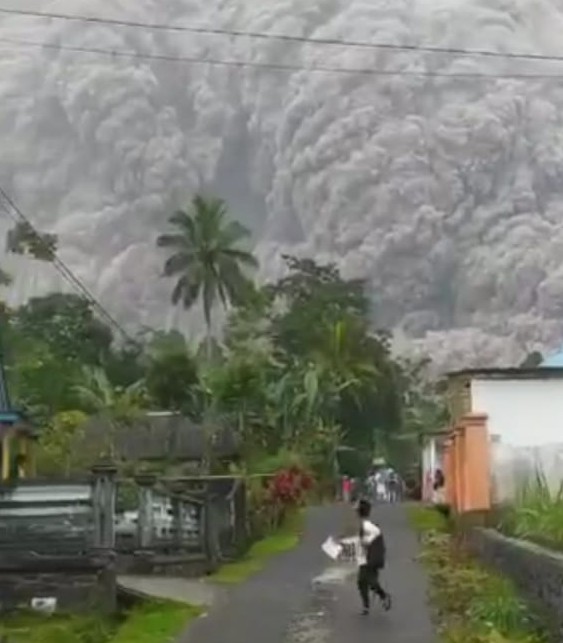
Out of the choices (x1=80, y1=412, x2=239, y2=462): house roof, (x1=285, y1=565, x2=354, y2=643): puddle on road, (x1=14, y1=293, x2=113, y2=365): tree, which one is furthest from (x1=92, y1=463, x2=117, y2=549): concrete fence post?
(x1=14, y1=293, x2=113, y2=365): tree

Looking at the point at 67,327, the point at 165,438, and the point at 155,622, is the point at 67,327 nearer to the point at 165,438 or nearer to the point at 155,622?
the point at 165,438

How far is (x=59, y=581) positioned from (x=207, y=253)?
46642mm

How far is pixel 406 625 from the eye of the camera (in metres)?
14.9

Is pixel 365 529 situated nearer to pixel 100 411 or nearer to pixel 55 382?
pixel 100 411

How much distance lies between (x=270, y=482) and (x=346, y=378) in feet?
69.3

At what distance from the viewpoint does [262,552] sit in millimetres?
26297

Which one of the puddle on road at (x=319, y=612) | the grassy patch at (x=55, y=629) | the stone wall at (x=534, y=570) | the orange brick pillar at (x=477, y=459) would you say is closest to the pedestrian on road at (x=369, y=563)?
the puddle on road at (x=319, y=612)

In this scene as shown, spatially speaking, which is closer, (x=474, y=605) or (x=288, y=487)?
(x=474, y=605)

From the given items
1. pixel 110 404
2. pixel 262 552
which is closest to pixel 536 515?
pixel 262 552

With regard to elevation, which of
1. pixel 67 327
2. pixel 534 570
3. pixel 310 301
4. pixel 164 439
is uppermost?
pixel 310 301

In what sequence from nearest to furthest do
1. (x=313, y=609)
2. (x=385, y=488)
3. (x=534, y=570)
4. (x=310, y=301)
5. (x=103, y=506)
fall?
(x=534, y=570) → (x=313, y=609) → (x=103, y=506) → (x=385, y=488) → (x=310, y=301)

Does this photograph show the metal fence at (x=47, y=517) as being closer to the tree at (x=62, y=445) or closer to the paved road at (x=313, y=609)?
the paved road at (x=313, y=609)

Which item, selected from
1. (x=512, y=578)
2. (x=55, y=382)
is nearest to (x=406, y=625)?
(x=512, y=578)

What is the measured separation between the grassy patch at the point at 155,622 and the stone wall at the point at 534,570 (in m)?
3.28
